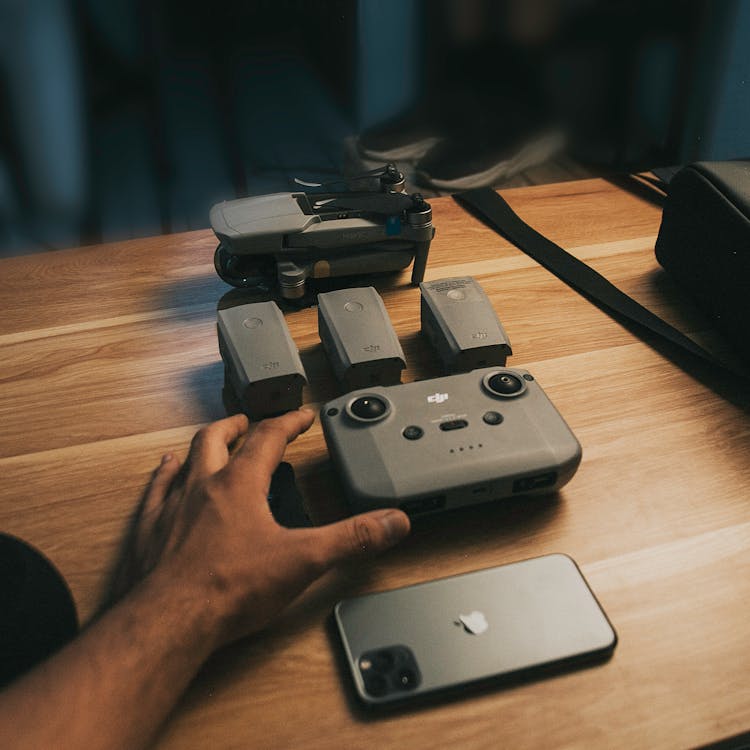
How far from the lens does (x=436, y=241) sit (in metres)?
1.04

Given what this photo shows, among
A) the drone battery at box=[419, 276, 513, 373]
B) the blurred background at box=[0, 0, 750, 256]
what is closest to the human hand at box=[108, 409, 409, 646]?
the drone battery at box=[419, 276, 513, 373]

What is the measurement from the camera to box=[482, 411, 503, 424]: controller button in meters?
0.64

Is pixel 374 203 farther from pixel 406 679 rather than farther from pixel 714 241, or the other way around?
pixel 406 679

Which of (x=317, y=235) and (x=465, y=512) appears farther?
(x=317, y=235)

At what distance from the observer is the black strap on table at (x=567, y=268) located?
0.82m

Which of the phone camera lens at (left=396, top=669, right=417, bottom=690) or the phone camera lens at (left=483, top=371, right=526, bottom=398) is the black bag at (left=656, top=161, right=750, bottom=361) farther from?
the phone camera lens at (left=396, top=669, right=417, bottom=690)

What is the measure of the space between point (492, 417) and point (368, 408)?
0.35ft

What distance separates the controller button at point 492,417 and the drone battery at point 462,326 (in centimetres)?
11

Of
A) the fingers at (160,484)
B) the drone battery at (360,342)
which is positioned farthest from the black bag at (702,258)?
the fingers at (160,484)

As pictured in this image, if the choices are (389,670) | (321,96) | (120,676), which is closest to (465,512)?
(389,670)

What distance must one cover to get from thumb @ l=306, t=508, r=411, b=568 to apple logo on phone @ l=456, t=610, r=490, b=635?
0.07 m

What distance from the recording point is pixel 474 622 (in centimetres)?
53

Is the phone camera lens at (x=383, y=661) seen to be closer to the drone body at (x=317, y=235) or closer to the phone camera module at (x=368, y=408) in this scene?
the phone camera module at (x=368, y=408)

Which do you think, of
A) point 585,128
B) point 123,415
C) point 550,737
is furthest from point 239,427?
point 585,128
